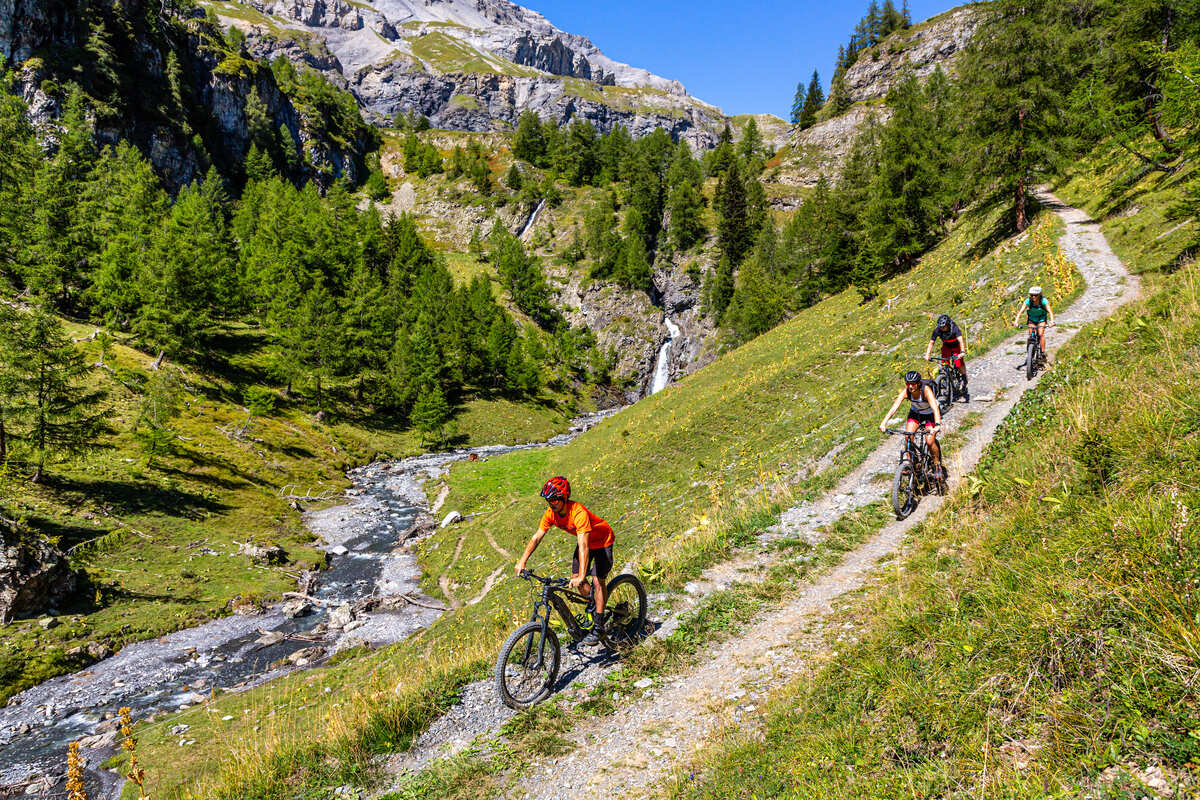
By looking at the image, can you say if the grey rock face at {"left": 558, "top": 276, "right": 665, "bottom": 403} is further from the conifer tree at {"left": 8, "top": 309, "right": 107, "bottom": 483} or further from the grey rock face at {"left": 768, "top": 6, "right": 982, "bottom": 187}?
the conifer tree at {"left": 8, "top": 309, "right": 107, "bottom": 483}

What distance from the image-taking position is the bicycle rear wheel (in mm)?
9562

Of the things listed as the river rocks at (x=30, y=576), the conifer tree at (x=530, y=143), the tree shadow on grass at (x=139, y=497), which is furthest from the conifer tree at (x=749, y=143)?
the river rocks at (x=30, y=576)

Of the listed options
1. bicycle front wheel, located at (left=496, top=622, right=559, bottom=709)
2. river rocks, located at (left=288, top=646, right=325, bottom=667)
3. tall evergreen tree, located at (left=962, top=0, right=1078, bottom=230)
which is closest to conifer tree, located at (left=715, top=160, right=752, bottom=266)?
tall evergreen tree, located at (left=962, top=0, right=1078, bottom=230)

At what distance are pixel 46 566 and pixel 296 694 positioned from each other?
629 inches

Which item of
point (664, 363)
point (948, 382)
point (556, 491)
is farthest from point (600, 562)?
point (664, 363)

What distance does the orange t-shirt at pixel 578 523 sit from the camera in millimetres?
9102

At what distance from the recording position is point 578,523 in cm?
912

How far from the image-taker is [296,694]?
17.0 meters

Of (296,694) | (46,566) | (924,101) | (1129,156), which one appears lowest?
(296,694)

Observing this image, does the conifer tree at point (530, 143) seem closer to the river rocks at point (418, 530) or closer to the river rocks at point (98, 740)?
the river rocks at point (418, 530)

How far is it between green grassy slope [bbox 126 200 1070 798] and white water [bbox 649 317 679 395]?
56800mm

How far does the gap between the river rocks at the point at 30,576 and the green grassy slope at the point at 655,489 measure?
10536mm

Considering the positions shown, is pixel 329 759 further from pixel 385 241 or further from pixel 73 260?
pixel 385 241

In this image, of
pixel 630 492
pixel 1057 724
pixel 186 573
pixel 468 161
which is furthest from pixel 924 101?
pixel 468 161
